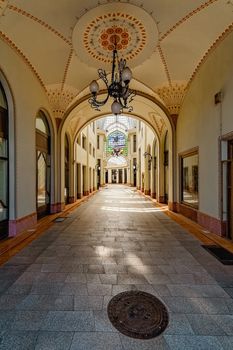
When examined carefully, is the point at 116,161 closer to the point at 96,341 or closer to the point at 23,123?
the point at 23,123

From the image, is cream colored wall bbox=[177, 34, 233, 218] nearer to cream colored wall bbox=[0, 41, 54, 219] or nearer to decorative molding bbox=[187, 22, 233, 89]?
decorative molding bbox=[187, 22, 233, 89]

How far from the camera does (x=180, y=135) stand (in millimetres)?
7934

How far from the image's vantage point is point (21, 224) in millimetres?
5121

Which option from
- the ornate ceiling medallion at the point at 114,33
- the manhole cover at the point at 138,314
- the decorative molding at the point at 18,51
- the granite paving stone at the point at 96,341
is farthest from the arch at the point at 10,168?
the granite paving stone at the point at 96,341

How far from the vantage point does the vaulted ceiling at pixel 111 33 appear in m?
3.90

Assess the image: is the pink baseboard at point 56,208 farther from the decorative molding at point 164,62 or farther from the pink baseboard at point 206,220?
the decorative molding at point 164,62

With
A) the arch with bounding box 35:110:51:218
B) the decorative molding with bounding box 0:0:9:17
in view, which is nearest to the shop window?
the arch with bounding box 35:110:51:218

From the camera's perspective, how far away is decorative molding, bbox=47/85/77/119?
6996mm

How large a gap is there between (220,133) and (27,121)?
4.73 meters

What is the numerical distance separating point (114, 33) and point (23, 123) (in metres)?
2.95

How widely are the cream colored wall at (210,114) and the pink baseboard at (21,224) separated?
4.66 metres

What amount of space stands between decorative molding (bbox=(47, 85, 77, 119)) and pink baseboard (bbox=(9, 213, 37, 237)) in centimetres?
397

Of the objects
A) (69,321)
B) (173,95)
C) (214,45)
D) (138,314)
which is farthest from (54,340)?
(173,95)

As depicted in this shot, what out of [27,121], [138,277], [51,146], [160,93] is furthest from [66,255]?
[160,93]
